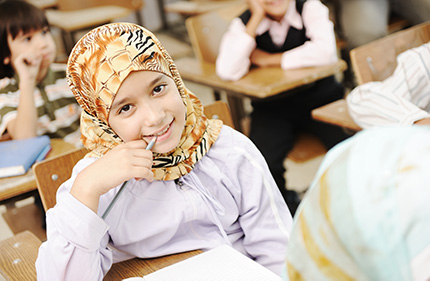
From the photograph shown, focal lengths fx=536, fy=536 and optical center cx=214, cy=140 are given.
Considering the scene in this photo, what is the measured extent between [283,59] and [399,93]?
2.68 feet

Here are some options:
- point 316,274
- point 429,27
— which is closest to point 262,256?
point 316,274

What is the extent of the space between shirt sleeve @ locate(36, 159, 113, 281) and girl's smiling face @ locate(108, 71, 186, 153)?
182mm

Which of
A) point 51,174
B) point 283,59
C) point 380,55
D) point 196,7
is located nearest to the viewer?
point 51,174

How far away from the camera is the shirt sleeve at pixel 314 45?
2365mm

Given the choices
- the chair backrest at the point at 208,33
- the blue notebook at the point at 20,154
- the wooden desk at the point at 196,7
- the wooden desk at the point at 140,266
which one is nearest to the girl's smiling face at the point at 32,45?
the blue notebook at the point at 20,154

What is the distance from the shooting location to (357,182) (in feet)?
1.31

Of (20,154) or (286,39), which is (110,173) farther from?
(286,39)

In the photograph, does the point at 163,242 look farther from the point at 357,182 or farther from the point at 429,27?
the point at 429,27

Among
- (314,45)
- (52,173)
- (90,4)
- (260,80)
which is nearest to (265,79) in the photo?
(260,80)

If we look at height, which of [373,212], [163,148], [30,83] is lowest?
[30,83]

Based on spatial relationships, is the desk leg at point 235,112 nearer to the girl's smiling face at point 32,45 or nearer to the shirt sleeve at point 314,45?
the shirt sleeve at point 314,45

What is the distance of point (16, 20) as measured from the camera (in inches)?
88.8

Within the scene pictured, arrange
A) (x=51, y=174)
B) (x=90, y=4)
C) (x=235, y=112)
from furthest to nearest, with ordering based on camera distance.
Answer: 1. (x=90, y=4)
2. (x=235, y=112)
3. (x=51, y=174)

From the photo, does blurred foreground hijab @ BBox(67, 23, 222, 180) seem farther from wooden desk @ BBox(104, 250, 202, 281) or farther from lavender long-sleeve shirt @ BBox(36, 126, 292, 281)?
wooden desk @ BBox(104, 250, 202, 281)
